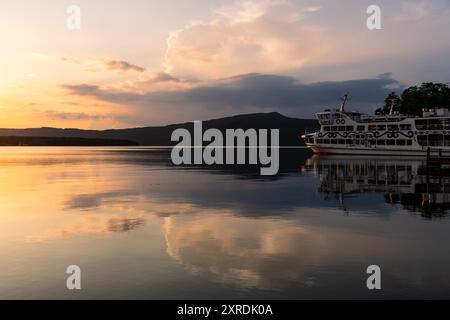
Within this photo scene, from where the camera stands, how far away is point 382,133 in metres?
107

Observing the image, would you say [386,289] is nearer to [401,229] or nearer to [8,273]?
[401,229]

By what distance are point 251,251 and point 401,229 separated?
28.0ft

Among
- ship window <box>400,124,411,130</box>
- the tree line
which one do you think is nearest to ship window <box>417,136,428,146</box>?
ship window <box>400,124,411,130</box>

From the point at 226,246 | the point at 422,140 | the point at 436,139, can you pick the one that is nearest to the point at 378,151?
the point at 422,140

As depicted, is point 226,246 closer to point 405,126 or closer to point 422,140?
point 405,126

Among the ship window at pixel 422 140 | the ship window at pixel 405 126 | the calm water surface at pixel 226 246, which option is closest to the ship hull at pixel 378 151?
the ship window at pixel 422 140

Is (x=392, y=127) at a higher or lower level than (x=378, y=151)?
higher

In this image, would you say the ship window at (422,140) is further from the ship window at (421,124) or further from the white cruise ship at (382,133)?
the ship window at (421,124)

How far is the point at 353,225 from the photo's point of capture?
2236cm

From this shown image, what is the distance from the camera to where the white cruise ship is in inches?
3930

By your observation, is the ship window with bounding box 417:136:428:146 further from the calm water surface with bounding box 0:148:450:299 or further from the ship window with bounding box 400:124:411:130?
the calm water surface with bounding box 0:148:450:299

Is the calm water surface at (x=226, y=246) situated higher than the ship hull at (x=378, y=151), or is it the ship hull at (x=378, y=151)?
the ship hull at (x=378, y=151)

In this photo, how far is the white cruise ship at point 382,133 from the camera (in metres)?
99.8
